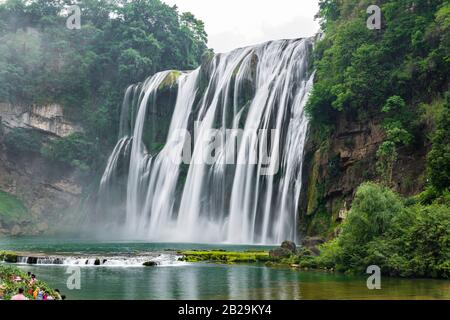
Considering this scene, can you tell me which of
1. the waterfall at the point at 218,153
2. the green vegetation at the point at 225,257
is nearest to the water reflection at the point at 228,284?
the green vegetation at the point at 225,257

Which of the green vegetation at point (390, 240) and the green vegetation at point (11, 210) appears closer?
the green vegetation at point (390, 240)

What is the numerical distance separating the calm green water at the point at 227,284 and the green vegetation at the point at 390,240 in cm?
107

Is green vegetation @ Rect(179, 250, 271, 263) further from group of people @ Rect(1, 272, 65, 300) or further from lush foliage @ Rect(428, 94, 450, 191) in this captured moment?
group of people @ Rect(1, 272, 65, 300)

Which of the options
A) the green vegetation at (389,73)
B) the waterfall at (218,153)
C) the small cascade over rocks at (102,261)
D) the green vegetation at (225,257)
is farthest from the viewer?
the waterfall at (218,153)

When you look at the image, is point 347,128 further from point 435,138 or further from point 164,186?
point 164,186

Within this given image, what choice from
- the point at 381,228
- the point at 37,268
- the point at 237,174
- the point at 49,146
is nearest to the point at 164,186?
the point at 237,174

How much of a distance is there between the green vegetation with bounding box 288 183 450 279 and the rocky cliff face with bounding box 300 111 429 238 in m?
10.8

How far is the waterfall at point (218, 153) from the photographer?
155 feet

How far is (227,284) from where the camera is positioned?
22.8 meters

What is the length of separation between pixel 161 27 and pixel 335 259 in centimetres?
6057

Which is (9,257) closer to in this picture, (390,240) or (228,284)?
(228,284)

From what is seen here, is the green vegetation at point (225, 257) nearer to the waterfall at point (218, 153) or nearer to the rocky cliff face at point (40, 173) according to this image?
the waterfall at point (218, 153)
